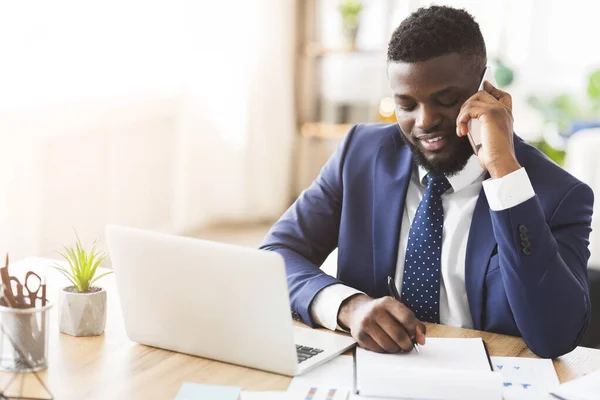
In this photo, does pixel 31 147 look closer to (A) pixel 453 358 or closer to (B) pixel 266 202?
(B) pixel 266 202

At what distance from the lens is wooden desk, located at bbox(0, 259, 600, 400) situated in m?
1.39

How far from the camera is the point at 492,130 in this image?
1695 millimetres

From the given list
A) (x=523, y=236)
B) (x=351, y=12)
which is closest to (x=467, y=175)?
(x=523, y=236)

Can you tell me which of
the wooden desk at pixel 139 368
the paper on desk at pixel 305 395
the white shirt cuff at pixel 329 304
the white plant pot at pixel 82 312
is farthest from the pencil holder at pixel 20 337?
the white shirt cuff at pixel 329 304

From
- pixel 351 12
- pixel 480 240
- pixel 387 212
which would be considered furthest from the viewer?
pixel 351 12

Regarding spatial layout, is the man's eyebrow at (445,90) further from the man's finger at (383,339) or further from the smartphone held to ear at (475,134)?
the man's finger at (383,339)

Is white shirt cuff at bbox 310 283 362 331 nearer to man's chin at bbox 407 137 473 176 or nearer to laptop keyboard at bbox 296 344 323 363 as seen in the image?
laptop keyboard at bbox 296 344 323 363

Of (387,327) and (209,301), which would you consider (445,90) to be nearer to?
(387,327)

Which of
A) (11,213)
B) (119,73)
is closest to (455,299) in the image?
(11,213)

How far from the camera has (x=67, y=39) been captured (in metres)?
4.04

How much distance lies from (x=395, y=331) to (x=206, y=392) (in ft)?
1.22

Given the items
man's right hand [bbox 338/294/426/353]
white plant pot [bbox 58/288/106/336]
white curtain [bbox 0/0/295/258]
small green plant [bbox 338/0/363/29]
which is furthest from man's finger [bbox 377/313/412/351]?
small green plant [bbox 338/0/363/29]

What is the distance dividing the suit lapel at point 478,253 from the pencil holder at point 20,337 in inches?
33.4

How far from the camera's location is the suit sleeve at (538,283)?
1595mm
